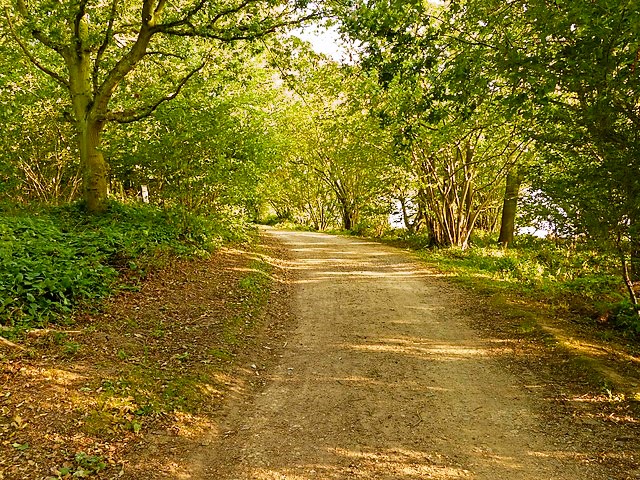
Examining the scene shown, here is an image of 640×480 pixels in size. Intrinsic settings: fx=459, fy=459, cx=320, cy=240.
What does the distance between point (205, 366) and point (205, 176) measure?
23.7 feet

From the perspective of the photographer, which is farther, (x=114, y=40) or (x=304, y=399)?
(x=114, y=40)

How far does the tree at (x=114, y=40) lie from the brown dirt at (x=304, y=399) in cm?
534

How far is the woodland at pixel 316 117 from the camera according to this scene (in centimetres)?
617

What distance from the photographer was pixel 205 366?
6.35 m

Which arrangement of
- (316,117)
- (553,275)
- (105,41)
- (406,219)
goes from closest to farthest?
(105,41), (553,275), (316,117), (406,219)

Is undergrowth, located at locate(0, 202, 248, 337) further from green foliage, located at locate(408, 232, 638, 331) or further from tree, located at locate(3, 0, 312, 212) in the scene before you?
green foliage, located at locate(408, 232, 638, 331)

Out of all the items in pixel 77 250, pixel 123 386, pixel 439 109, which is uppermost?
pixel 439 109

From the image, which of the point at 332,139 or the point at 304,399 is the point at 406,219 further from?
the point at 304,399

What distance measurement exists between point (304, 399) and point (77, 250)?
5563mm

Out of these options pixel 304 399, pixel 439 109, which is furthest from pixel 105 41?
pixel 304 399

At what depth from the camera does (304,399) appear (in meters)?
5.71

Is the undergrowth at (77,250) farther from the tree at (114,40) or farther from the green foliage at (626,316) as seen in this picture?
the green foliage at (626,316)

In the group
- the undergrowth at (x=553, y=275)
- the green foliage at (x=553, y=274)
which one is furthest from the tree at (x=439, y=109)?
the green foliage at (x=553, y=274)

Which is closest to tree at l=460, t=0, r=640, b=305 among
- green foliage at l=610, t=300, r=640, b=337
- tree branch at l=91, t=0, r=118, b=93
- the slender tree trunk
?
green foliage at l=610, t=300, r=640, b=337
